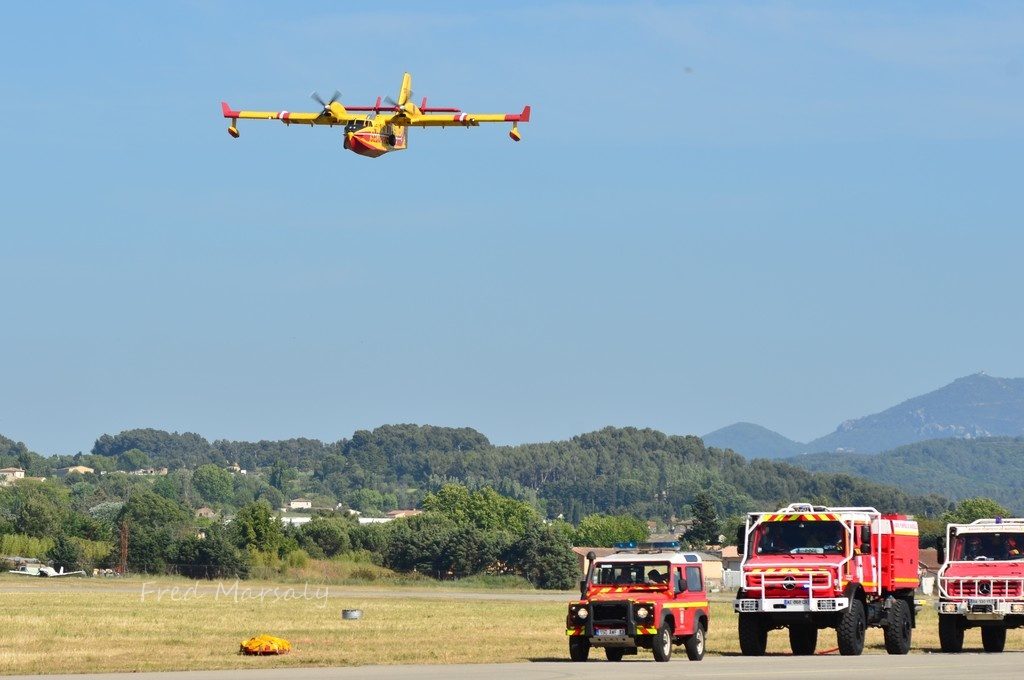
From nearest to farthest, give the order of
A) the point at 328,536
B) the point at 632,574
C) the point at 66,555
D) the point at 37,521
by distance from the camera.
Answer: the point at 632,574 < the point at 66,555 < the point at 328,536 < the point at 37,521

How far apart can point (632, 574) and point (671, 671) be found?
4.28 metres

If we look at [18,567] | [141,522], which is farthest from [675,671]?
[141,522]

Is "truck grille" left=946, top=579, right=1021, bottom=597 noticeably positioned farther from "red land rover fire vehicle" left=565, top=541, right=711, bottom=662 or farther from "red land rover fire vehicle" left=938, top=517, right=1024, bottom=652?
"red land rover fire vehicle" left=565, top=541, right=711, bottom=662

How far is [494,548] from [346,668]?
91.9m

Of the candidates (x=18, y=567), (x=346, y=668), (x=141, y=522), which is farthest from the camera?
(x=141, y=522)

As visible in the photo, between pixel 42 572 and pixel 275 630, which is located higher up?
pixel 42 572

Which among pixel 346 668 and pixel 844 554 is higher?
pixel 844 554

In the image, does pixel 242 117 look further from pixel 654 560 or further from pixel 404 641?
pixel 654 560

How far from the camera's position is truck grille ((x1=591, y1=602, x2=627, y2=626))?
32.6 metres

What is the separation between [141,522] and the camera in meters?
155

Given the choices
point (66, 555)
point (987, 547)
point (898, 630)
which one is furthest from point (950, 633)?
point (66, 555)

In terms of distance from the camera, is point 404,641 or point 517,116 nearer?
point 404,641

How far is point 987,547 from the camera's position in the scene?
3753 centimetres

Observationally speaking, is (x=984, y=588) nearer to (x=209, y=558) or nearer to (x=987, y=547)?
(x=987, y=547)
